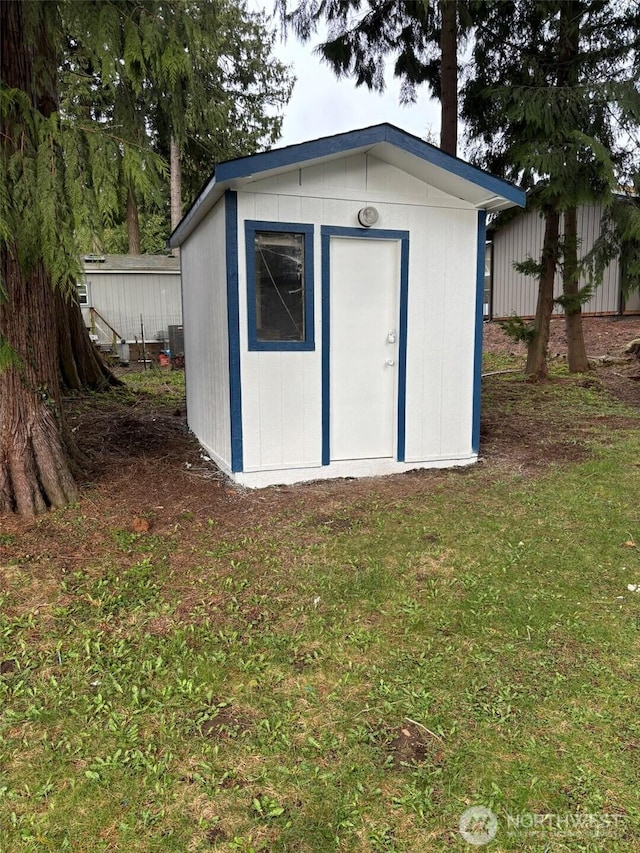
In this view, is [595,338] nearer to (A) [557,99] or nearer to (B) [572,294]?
(B) [572,294]

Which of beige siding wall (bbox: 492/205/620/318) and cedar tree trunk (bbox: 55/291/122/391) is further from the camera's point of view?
beige siding wall (bbox: 492/205/620/318)

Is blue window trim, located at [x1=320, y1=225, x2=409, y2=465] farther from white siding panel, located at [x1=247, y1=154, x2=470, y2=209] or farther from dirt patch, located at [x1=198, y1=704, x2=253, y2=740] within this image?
dirt patch, located at [x1=198, y1=704, x2=253, y2=740]

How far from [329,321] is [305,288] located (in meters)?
0.33

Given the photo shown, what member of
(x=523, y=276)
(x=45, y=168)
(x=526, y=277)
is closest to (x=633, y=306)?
(x=526, y=277)

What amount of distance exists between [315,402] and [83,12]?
9.65 ft

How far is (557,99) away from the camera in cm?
791

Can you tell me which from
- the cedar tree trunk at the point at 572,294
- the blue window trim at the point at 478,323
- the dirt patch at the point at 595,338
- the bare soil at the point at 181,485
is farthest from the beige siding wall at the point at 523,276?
the blue window trim at the point at 478,323

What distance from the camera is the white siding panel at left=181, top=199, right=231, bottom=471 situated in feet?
15.7

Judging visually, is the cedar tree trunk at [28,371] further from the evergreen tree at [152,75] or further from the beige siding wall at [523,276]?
the beige siding wall at [523,276]

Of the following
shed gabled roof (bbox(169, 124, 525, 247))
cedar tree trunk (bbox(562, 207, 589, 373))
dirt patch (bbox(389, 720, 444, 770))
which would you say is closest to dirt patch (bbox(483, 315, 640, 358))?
cedar tree trunk (bbox(562, 207, 589, 373))

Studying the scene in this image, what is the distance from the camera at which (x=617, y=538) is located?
373 cm

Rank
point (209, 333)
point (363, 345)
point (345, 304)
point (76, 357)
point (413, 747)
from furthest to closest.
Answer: point (76, 357) → point (209, 333) → point (363, 345) → point (345, 304) → point (413, 747)

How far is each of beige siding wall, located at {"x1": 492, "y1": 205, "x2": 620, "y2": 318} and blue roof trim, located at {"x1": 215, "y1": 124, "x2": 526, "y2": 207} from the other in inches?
428

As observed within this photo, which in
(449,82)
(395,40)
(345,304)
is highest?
(395,40)
